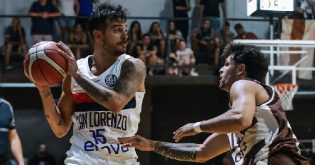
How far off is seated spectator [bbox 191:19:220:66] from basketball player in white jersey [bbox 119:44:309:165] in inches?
316

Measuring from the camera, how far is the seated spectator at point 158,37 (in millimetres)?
12008

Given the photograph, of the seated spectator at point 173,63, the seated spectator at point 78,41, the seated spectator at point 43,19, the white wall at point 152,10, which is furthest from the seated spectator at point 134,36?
the seated spectator at point 43,19

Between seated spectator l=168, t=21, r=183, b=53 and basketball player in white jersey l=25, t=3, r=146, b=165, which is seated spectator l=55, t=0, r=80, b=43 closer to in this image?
seated spectator l=168, t=21, r=183, b=53

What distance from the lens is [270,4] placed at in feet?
30.7

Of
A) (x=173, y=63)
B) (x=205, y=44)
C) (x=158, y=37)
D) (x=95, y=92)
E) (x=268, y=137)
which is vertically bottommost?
(x=173, y=63)

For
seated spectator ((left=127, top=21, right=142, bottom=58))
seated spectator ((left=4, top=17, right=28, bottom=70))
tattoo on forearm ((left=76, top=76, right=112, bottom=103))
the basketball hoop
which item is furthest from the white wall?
tattoo on forearm ((left=76, top=76, right=112, bottom=103))

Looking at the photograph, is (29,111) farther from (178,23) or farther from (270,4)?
(270,4)

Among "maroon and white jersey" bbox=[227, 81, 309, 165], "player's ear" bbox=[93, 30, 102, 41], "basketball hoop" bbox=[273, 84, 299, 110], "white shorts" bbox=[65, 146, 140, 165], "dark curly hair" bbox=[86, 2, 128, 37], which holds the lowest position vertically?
"basketball hoop" bbox=[273, 84, 299, 110]

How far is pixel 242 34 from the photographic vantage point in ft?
40.1

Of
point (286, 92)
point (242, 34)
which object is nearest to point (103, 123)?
point (286, 92)

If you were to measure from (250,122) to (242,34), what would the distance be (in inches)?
345

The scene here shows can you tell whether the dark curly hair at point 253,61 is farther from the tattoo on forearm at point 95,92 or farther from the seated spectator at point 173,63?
the seated spectator at point 173,63

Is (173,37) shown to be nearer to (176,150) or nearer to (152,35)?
(152,35)

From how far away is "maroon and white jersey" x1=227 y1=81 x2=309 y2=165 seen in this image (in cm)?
384
